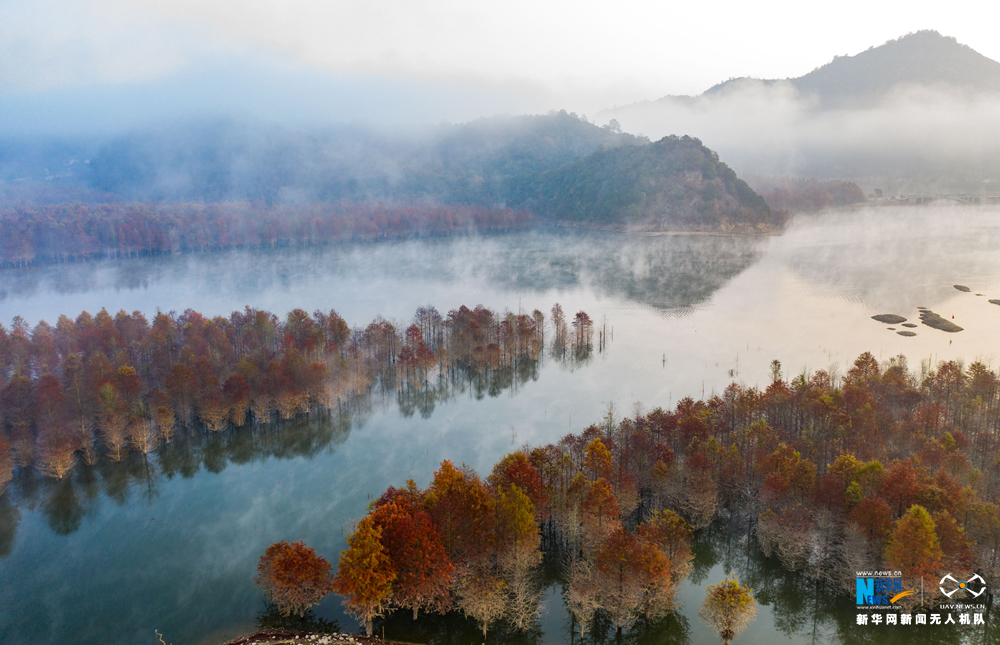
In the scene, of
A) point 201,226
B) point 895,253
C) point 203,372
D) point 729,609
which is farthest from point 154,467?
point 895,253

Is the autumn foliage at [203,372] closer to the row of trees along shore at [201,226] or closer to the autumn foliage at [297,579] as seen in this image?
the autumn foliage at [297,579]

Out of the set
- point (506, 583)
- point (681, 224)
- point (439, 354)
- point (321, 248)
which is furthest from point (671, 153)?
point (506, 583)

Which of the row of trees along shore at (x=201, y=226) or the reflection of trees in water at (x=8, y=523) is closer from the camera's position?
the reflection of trees in water at (x=8, y=523)

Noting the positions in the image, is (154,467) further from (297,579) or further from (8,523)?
(297,579)

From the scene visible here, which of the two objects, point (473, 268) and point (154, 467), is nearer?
point (154, 467)

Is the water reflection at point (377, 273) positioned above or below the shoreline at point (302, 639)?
above

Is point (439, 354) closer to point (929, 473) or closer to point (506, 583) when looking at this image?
point (506, 583)

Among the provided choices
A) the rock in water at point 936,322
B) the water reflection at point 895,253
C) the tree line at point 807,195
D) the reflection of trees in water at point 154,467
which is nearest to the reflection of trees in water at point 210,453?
the reflection of trees in water at point 154,467
